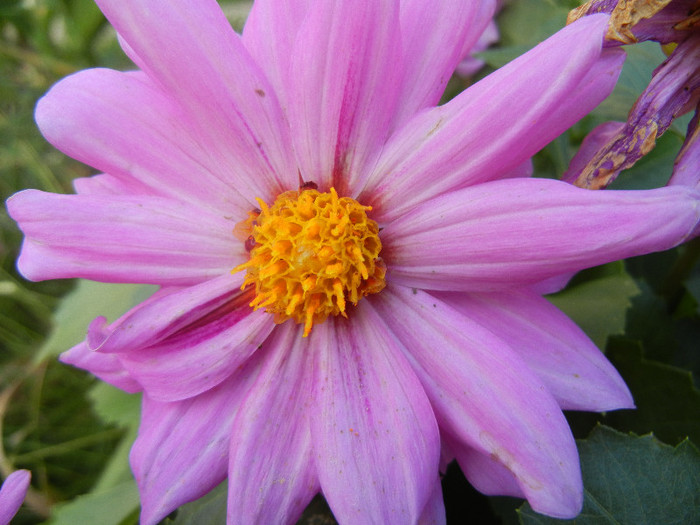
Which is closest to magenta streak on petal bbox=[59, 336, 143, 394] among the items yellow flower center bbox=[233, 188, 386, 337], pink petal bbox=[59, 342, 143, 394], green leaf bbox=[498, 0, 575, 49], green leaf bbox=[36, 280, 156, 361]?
pink petal bbox=[59, 342, 143, 394]

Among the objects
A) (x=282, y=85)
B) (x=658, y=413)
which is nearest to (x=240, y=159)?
(x=282, y=85)

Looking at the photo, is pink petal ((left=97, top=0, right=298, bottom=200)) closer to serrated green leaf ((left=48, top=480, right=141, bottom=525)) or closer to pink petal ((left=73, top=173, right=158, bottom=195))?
pink petal ((left=73, top=173, right=158, bottom=195))

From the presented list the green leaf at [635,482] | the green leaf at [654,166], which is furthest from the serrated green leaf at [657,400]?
the green leaf at [654,166]

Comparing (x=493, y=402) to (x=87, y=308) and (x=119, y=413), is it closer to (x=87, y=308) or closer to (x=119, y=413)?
(x=119, y=413)

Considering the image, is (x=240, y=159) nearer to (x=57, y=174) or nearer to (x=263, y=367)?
(x=263, y=367)

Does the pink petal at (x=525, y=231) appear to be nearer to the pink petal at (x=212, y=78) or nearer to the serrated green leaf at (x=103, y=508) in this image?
the pink petal at (x=212, y=78)

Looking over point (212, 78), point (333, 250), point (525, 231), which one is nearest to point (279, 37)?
point (212, 78)
